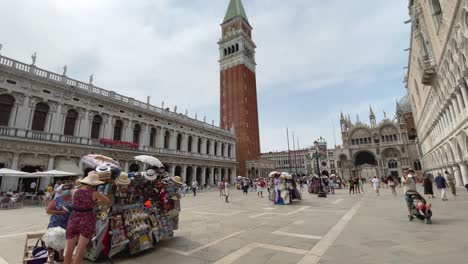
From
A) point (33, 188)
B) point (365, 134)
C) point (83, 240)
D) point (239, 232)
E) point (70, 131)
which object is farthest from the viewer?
point (365, 134)

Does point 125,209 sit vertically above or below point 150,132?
below

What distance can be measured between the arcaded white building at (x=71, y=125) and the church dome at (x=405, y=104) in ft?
212

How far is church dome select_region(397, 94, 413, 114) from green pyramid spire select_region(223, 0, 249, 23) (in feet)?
178

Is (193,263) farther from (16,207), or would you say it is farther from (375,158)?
(375,158)

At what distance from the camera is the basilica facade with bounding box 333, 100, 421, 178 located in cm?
5603

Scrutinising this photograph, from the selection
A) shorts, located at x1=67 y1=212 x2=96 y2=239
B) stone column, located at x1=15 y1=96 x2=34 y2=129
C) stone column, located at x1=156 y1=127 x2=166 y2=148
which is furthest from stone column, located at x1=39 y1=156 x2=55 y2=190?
shorts, located at x1=67 y1=212 x2=96 y2=239

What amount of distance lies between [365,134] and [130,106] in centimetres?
5988

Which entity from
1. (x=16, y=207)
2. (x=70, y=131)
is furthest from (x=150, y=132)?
(x=16, y=207)

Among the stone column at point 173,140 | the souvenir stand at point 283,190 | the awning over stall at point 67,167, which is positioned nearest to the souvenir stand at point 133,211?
the souvenir stand at point 283,190

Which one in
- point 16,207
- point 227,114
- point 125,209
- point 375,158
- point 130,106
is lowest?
point 16,207

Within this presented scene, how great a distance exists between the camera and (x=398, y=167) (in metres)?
56.3

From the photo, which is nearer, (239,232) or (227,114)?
(239,232)

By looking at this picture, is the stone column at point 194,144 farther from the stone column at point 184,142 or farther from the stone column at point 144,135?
the stone column at point 144,135

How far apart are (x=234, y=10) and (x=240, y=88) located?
26725mm
